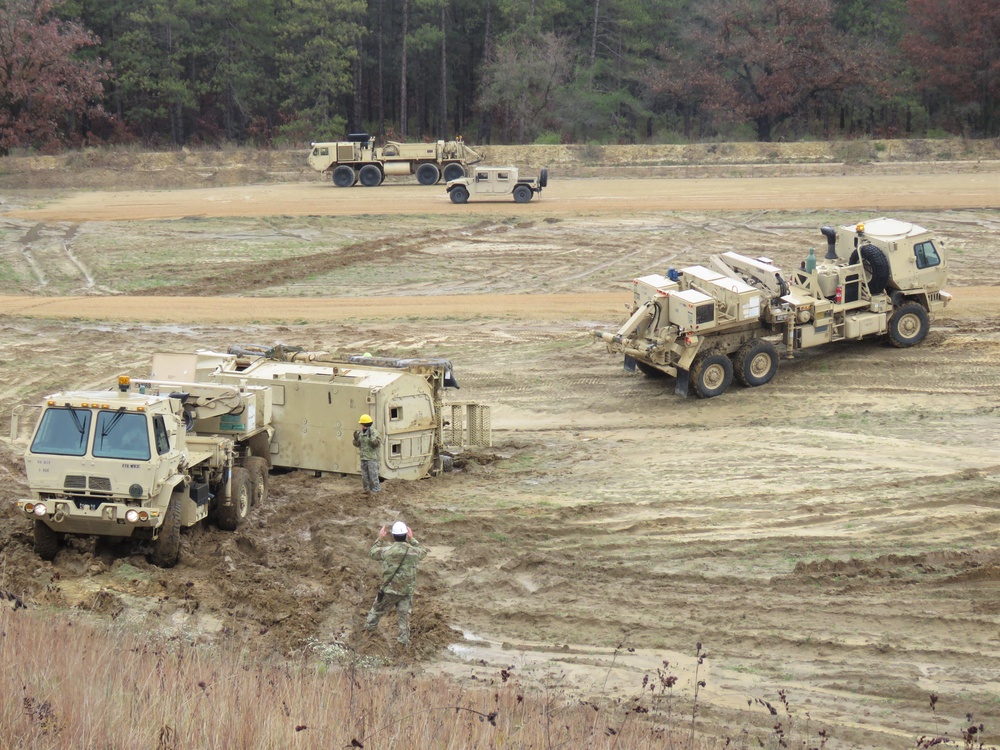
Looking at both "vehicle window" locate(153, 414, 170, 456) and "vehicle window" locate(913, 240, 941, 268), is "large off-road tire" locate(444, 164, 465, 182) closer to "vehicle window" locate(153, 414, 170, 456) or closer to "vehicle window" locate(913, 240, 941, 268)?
"vehicle window" locate(913, 240, 941, 268)

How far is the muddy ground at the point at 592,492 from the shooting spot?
11.1m

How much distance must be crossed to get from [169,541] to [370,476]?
12.0ft

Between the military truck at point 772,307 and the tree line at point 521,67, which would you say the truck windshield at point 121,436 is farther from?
the tree line at point 521,67

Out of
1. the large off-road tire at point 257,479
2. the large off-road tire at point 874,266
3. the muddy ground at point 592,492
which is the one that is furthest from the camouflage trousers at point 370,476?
the large off-road tire at point 874,266

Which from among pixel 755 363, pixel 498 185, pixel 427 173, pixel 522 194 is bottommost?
pixel 755 363

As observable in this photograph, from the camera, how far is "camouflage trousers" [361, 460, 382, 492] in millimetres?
15672

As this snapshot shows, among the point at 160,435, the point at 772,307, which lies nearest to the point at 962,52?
the point at 772,307

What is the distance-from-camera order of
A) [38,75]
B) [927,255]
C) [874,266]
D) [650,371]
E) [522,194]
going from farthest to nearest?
[38,75] < [522,194] < [927,255] < [874,266] < [650,371]

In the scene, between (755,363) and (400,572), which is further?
(755,363)

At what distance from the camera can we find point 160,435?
1243 cm

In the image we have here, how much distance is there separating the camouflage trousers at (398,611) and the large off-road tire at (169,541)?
243 centimetres

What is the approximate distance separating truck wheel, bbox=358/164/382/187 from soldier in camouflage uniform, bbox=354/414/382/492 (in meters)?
33.8

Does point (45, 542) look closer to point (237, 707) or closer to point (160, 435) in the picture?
point (160, 435)

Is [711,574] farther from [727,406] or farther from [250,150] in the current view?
[250,150]
